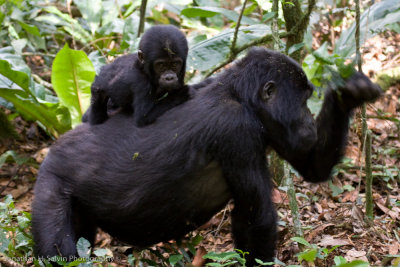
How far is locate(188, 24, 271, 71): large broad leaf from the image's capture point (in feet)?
19.0

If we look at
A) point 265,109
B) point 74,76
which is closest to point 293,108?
point 265,109

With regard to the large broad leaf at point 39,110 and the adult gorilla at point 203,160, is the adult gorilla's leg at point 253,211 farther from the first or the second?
the large broad leaf at point 39,110

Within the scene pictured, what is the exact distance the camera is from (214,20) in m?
8.84

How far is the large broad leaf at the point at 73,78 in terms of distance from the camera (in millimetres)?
6062

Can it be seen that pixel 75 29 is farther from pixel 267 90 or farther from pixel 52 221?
pixel 267 90

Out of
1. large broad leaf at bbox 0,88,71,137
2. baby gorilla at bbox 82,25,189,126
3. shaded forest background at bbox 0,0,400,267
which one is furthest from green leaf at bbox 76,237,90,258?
large broad leaf at bbox 0,88,71,137

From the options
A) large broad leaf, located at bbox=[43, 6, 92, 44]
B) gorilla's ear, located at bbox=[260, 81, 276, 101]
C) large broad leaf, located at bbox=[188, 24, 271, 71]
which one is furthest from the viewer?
large broad leaf, located at bbox=[43, 6, 92, 44]

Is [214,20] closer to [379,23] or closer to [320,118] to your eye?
[379,23]

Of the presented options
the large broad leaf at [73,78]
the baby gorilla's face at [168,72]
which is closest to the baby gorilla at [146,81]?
the baby gorilla's face at [168,72]

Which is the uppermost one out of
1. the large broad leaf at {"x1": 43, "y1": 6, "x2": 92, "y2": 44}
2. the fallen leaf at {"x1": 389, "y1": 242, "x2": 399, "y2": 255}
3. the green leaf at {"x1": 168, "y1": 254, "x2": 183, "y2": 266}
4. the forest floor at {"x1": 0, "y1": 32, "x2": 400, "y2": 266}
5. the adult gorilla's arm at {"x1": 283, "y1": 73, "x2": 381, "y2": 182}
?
the adult gorilla's arm at {"x1": 283, "y1": 73, "x2": 381, "y2": 182}

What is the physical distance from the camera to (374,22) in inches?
201

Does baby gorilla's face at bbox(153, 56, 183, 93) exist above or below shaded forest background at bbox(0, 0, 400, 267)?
above

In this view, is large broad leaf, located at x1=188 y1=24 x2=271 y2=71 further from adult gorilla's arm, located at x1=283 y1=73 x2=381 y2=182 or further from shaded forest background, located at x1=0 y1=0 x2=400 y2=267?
adult gorilla's arm, located at x1=283 y1=73 x2=381 y2=182

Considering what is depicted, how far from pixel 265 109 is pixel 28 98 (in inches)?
135
